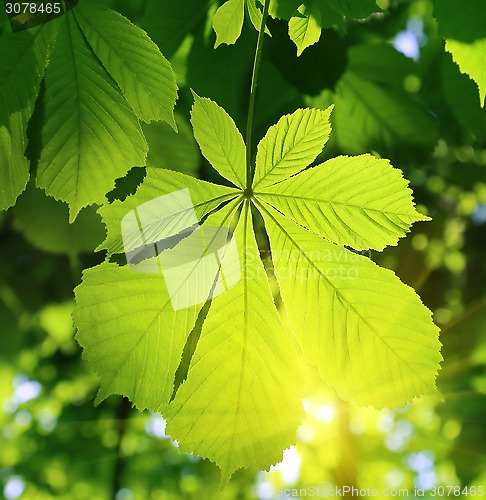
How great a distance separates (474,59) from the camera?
0.63 m

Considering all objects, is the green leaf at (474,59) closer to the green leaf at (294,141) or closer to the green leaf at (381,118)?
the green leaf at (294,141)

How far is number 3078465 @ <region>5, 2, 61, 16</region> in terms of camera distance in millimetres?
612

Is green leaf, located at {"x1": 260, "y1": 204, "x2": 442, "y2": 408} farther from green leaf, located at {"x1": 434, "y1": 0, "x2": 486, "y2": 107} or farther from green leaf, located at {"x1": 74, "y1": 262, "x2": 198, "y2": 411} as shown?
green leaf, located at {"x1": 434, "y1": 0, "x2": 486, "y2": 107}

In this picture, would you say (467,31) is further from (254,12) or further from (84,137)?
(84,137)

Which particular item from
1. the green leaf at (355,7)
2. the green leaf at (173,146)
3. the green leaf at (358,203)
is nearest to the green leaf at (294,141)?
the green leaf at (358,203)

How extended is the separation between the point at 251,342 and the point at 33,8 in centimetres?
48

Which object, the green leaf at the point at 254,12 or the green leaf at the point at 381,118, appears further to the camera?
the green leaf at the point at 381,118

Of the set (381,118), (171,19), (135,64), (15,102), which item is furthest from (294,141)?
(381,118)

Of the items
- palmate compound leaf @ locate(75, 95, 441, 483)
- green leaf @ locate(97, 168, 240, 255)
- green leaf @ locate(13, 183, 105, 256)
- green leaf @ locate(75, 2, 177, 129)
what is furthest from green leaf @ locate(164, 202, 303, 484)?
green leaf @ locate(13, 183, 105, 256)

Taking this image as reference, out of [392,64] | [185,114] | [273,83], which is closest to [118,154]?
[185,114]

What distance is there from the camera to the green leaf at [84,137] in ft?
1.88

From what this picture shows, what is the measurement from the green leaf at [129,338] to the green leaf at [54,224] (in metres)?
0.57

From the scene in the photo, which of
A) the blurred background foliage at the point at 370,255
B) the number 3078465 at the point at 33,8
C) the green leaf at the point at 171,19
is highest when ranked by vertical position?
the green leaf at the point at 171,19

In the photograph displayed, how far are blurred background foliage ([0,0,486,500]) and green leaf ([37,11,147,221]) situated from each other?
0.07 ft
